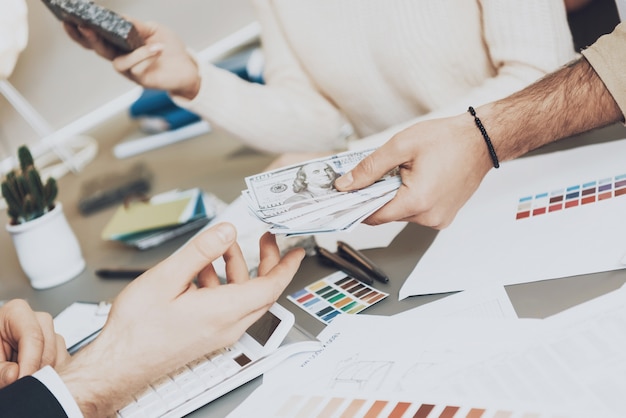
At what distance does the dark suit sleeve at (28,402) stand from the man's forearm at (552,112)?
0.61 metres

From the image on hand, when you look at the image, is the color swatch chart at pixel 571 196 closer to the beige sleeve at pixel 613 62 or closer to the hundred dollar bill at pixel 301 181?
the beige sleeve at pixel 613 62

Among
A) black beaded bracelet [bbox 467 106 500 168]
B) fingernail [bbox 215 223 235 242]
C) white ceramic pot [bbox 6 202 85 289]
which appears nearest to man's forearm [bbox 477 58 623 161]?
black beaded bracelet [bbox 467 106 500 168]

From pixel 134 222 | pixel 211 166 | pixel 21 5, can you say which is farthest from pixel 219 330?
pixel 21 5

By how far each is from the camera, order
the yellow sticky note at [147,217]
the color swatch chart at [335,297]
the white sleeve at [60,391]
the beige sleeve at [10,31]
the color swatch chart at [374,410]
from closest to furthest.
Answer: the color swatch chart at [374,410]
the white sleeve at [60,391]
the color swatch chart at [335,297]
the yellow sticky note at [147,217]
the beige sleeve at [10,31]

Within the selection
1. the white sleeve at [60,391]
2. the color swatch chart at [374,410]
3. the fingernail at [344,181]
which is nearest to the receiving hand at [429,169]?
the fingernail at [344,181]

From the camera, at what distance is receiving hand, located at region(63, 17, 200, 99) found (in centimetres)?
118

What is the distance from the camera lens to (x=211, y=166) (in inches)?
55.6

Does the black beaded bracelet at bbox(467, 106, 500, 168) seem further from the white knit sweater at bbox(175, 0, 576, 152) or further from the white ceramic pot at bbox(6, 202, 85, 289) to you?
the white ceramic pot at bbox(6, 202, 85, 289)

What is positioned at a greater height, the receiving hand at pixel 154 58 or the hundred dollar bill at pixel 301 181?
the receiving hand at pixel 154 58

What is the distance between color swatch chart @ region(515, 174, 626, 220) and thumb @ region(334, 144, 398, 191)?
0.19m

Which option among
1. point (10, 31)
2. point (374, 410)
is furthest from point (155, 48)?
point (374, 410)

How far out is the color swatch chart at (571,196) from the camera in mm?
789

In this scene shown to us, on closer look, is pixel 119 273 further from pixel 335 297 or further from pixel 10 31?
pixel 10 31

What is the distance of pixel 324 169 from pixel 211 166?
2.15 feet
